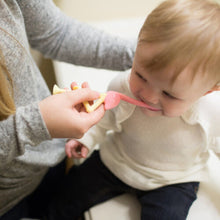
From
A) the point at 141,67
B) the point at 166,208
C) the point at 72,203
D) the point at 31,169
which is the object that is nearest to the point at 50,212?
the point at 72,203

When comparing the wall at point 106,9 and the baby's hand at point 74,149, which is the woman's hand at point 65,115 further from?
the wall at point 106,9

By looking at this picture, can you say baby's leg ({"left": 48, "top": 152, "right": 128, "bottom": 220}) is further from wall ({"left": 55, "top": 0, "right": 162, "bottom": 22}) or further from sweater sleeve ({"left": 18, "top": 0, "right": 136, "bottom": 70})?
wall ({"left": 55, "top": 0, "right": 162, "bottom": 22})

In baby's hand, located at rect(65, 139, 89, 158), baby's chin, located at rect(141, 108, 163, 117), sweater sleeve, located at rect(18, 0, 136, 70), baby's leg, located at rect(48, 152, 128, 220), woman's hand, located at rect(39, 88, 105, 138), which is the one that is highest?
sweater sleeve, located at rect(18, 0, 136, 70)

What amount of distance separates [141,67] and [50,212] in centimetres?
54

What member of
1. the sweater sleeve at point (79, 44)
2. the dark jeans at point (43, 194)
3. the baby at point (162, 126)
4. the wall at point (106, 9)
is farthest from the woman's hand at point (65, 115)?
the wall at point (106, 9)

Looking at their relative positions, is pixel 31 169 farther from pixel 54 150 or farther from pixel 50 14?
pixel 50 14

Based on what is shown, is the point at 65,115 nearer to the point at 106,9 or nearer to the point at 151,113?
the point at 151,113

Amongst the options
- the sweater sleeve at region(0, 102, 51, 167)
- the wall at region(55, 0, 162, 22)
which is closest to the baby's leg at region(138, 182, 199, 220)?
the sweater sleeve at region(0, 102, 51, 167)

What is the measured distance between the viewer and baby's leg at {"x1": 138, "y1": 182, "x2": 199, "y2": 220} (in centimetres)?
56

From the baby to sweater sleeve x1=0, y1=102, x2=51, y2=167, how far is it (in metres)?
0.21

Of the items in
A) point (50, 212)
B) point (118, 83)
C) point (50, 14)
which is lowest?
point (50, 212)

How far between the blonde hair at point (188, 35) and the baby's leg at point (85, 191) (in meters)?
0.40

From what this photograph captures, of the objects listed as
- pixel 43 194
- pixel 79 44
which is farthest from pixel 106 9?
pixel 43 194

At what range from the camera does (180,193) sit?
59 centimetres
